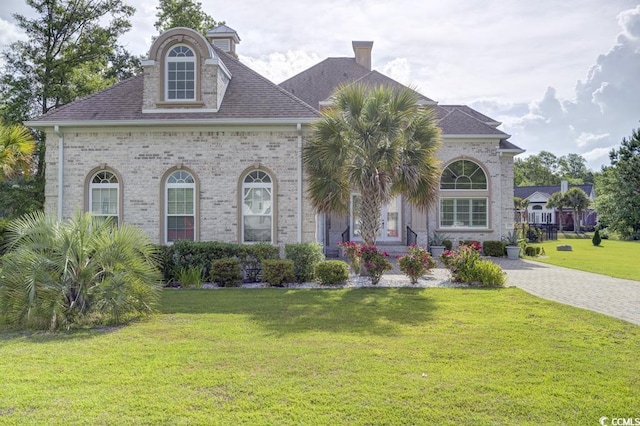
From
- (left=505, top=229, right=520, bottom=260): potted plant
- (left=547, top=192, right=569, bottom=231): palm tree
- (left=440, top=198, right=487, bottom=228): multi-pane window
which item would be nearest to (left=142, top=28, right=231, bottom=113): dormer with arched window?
(left=440, top=198, right=487, bottom=228): multi-pane window

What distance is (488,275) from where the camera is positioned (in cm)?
1168

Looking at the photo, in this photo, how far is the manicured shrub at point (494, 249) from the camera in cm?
1970

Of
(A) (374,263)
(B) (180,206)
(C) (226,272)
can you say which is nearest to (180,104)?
(B) (180,206)

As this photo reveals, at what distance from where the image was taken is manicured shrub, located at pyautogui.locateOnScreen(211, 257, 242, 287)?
11633mm

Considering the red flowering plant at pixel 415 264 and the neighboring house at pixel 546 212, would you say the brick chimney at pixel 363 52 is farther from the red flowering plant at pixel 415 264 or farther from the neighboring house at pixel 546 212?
the neighboring house at pixel 546 212

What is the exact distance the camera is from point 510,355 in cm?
578

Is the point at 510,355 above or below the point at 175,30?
below

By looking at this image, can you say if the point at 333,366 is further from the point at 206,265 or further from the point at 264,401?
the point at 206,265

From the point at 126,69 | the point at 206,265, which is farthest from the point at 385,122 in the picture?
the point at 126,69

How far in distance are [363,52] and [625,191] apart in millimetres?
30443

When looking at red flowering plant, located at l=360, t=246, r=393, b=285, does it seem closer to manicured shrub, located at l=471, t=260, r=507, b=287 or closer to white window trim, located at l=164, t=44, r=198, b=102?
manicured shrub, located at l=471, t=260, r=507, b=287

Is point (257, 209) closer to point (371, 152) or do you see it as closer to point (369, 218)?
point (369, 218)

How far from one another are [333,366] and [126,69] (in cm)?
2337

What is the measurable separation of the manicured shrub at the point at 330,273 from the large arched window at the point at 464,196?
424 inches
